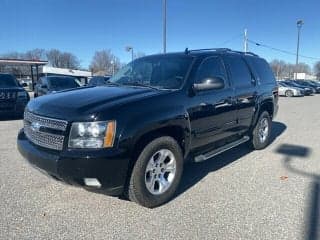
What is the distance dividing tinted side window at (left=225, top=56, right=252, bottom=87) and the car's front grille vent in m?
3.18

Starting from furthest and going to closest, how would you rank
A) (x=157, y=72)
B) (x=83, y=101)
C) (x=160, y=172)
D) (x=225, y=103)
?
(x=225, y=103), (x=157, y=72), (x=160, y=172), (x=83, y=101)

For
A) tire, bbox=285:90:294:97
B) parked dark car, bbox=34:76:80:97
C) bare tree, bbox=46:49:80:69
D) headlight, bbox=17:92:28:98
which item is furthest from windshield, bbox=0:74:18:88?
bare tree, bbox=46:49:80:69

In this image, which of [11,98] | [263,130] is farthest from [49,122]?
[11,98]

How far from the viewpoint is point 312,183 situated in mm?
4848

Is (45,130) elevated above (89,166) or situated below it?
above

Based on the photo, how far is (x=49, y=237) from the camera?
3271 millimetres

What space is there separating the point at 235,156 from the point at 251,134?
0.61 metres

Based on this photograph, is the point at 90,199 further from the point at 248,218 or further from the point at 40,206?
the point at 248,218

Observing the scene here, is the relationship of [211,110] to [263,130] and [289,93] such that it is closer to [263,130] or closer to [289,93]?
[263,130]

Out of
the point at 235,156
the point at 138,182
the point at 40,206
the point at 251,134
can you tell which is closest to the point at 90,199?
the point at 40,206

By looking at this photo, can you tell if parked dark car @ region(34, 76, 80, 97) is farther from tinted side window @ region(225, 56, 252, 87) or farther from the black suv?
tinted side window @ region(225, 56, 252, 87)

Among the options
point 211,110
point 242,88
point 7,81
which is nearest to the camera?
point 211,110

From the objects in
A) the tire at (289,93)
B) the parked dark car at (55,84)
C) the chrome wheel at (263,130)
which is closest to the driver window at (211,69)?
the chrome wheel at (263,130)

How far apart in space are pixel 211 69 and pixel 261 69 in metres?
2.35
